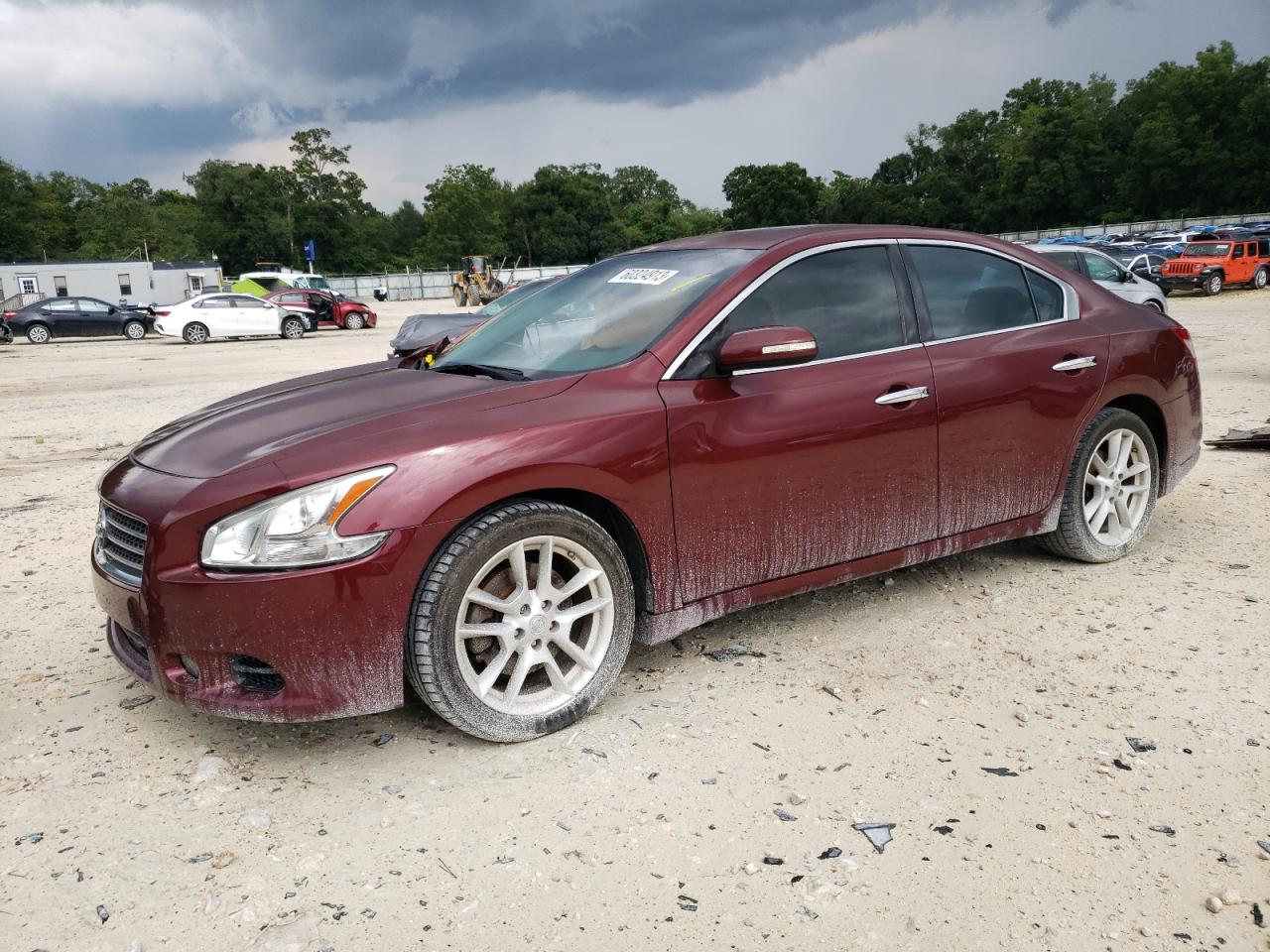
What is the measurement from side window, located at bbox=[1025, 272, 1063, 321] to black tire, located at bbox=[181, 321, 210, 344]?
87.3 feet

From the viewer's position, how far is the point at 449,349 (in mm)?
4285

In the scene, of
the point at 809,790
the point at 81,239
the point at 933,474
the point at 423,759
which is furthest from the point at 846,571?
the point at 81,239

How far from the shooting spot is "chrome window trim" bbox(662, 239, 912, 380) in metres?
3.44

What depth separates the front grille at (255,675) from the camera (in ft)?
9.43

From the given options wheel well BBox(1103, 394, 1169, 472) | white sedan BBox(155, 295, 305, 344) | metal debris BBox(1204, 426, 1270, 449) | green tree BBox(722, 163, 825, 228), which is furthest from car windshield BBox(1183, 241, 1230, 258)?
green tree BBox(722, 163, 825, 228)

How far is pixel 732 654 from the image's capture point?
3916mm

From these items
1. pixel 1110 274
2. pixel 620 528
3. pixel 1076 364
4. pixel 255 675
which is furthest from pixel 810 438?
pixel 1110 274

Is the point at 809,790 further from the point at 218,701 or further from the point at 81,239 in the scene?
the point at 81,239

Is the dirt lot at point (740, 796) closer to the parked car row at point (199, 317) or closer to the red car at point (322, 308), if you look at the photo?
the parked car row at point (199, 317)

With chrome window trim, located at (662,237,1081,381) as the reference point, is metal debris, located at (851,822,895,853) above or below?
below

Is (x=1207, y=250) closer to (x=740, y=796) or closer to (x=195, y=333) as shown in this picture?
(x=195, y=333)

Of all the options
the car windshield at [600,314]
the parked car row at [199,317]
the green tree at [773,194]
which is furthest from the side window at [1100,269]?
the green tree at [773,194]

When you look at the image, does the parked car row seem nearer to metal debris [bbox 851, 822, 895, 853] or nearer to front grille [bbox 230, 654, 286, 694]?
front grille [bbox 230, 654, 286, 694]

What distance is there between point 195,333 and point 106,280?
47.4 metres
